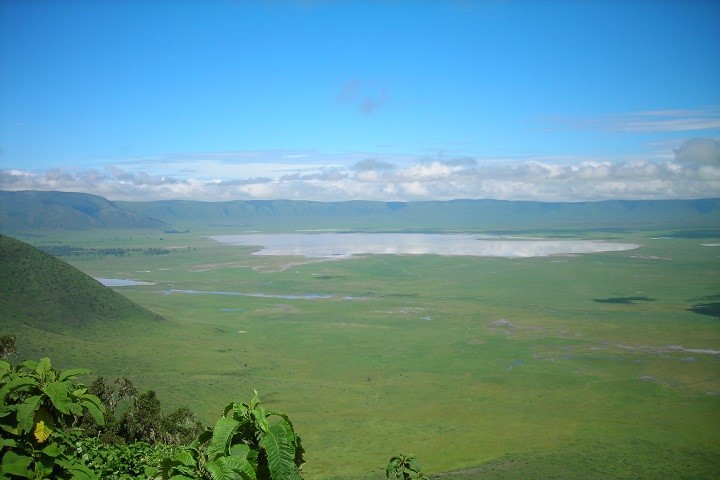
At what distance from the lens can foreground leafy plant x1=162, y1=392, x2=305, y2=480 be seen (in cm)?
461

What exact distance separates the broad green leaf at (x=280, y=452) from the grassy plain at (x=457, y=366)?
87.8ft

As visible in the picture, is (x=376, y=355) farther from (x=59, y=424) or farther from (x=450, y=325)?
(x=59, y=424)

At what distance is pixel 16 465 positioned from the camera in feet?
15.3

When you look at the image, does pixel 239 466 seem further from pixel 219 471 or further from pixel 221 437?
pixel 221 437

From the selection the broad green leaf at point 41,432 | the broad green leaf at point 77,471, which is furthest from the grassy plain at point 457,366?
the broad green leaf at point 41,432

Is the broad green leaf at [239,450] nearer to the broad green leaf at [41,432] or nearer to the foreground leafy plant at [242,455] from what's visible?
the foreground leafy plant at [242,455]

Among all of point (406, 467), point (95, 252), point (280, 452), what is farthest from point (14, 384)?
point (95, 252)

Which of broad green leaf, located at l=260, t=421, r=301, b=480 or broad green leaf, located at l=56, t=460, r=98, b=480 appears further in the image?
broad green leaf, located at l=56, t=460, r=98, b=480

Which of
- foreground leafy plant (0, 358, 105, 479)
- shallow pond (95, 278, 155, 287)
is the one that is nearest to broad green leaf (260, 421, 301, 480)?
foreground leafy plant (0, 358, 105, 479)

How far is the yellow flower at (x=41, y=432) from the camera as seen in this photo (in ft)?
16.2

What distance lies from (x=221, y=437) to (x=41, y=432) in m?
1.62

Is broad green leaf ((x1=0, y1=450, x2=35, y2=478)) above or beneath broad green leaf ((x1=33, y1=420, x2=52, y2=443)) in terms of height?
beneath

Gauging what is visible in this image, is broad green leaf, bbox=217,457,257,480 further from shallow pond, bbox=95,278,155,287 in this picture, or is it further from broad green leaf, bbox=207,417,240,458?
shallow pond, bbox=95,278,155,287

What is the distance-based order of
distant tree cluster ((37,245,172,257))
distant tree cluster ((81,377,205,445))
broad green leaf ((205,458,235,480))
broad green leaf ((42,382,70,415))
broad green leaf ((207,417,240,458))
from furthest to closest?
distant tree cluster ((37,245,172,257)), distant tree cluster ((81,377,205,445)), broad green leaf ((42,382,70,415)), broad green leaf ((207,417,240,458)), broad green leaf ((205,458,235,480))
